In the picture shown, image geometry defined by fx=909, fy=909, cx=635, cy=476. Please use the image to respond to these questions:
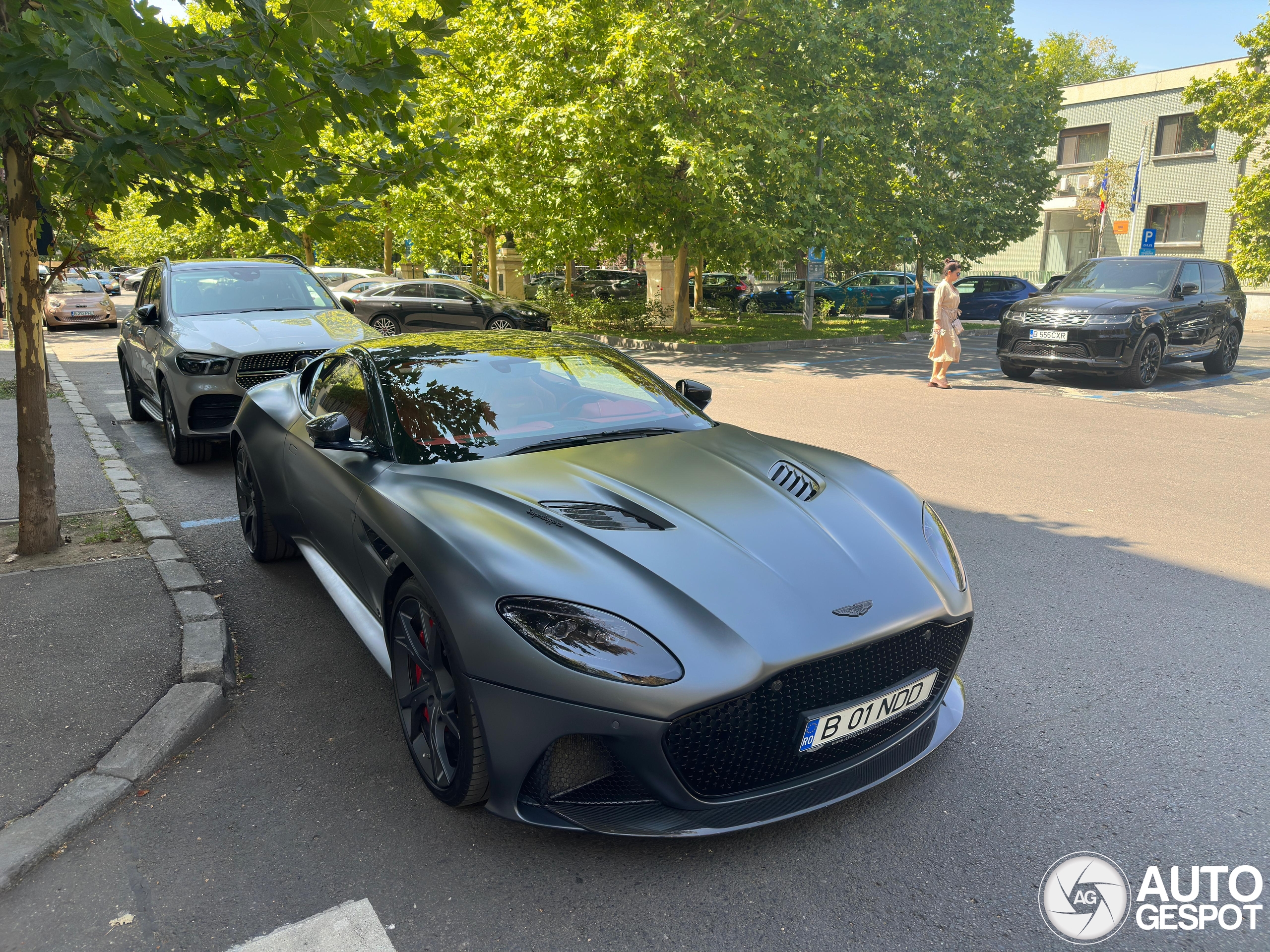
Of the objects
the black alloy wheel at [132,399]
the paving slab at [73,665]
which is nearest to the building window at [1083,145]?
the black alloy wheel at [132,399]

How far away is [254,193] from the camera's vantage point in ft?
15.9

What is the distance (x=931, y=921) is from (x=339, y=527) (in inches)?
104

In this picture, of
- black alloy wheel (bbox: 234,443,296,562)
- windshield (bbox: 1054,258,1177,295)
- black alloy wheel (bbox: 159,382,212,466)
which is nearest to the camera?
black alloy wheel (bbox: 234,443,296,562)

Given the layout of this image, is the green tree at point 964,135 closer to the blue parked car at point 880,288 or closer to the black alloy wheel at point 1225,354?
the blue parked car at point 880,288

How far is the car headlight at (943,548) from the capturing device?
10.2 ft

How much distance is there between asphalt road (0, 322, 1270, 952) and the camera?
2.42 m

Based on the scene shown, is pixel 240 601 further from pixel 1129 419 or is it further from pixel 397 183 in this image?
pixel 1129 419

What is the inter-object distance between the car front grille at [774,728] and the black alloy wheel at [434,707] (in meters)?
0.64

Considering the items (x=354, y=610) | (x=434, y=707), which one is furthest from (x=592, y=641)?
(x=354, y=610)

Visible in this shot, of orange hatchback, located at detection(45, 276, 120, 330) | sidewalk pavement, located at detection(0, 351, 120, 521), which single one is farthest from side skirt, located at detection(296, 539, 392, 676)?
orange hatchback, located at detection(45, 276, 120, 330)

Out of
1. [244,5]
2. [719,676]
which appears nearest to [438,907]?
[719,676]

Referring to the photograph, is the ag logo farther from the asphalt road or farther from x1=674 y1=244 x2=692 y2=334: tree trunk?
x1=674 y1=244 x2=692 y2=334: tree trunk

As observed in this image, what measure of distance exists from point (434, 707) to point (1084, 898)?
1.97 metres

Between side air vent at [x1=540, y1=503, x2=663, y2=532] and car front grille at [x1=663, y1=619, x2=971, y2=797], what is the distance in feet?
2.21
